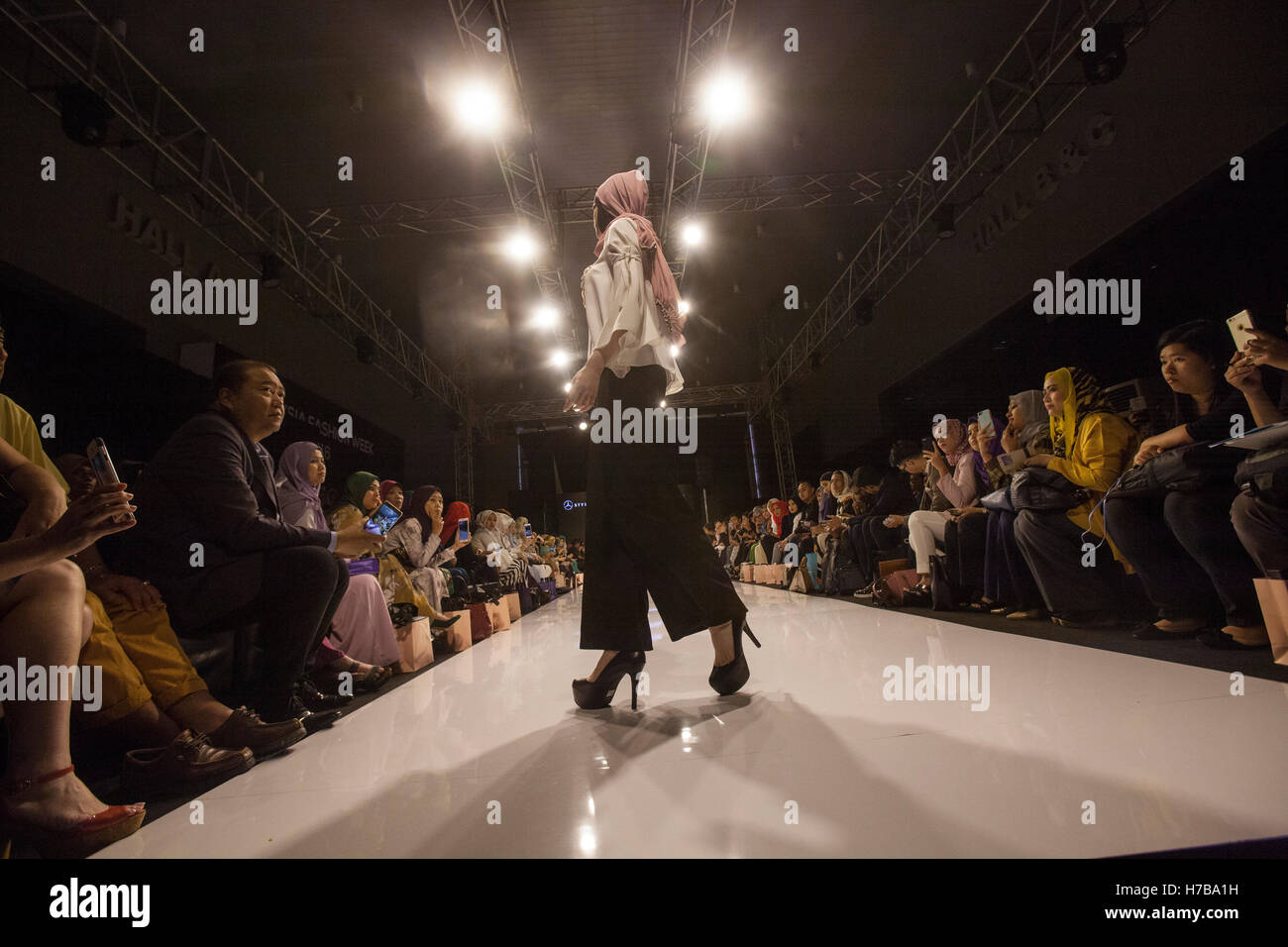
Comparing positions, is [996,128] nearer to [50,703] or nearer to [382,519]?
[382,519]

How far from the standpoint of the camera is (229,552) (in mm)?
1238

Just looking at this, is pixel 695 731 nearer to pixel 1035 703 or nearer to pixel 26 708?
pixel 1035 703

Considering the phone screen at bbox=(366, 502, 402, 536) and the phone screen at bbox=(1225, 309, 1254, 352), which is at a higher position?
the phone screen at bbox=(1225, 309, 1254, 352)

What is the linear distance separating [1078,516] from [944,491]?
1294 millimetres

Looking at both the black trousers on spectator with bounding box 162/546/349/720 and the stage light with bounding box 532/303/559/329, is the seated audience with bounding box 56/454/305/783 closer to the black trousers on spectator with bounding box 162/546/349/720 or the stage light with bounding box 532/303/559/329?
the black trousers on spectator with bounding box 162/546/349/720

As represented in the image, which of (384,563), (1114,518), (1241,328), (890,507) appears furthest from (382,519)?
(890,507)

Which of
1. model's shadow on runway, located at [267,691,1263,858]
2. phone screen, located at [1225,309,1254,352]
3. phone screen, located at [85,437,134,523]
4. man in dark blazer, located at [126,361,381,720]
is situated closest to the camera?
model's shadow on runway, located at [267,691,1263,858]

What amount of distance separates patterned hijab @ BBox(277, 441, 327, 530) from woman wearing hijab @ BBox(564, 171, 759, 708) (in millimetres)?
1502

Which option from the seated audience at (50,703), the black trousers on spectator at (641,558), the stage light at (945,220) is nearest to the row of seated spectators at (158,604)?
the seated audience at (50,703)

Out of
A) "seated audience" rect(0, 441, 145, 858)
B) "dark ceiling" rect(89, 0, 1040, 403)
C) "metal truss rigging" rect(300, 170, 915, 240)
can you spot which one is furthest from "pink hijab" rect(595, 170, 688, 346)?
"metal truss rigging" rect(300, 170, 915, 240)

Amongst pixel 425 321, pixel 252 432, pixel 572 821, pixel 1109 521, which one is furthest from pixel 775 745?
pixel 425 321

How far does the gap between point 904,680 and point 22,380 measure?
4.39 metres

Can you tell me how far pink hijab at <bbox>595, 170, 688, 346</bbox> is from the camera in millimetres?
1506

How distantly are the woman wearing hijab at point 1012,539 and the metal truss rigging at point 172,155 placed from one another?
5915 millimetres
